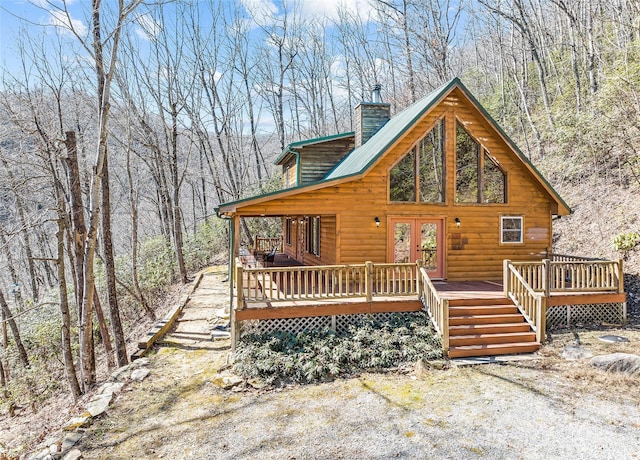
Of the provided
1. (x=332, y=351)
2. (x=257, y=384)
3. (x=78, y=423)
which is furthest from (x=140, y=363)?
(x=332, y=351)

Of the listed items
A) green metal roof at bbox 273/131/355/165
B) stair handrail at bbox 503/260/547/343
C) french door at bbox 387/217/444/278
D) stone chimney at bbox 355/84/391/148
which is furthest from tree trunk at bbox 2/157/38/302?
stone chimney at bbox 355/84/391/148

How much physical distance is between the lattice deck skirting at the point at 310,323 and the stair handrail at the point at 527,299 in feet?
7.46

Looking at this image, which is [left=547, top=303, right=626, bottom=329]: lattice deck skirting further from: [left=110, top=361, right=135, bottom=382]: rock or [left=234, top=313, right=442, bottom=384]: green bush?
[left=110, top=361, right=135, bottom=382]: rock

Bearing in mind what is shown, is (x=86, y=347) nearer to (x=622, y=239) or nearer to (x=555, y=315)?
(x=555, y=315)

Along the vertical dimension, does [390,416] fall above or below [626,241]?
below

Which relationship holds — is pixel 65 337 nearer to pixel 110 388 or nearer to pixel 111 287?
pixel 111 287

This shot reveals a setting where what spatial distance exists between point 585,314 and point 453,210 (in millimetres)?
4187

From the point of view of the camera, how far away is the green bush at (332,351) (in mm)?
7219

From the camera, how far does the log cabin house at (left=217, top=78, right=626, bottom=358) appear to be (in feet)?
28.5

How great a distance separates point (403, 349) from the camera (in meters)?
7.80

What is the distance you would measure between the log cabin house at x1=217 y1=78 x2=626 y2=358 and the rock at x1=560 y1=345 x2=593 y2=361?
2.19 feet

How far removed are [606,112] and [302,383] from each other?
628 inches

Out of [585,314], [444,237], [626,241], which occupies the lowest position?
[585,314]

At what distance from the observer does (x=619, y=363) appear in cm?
688
